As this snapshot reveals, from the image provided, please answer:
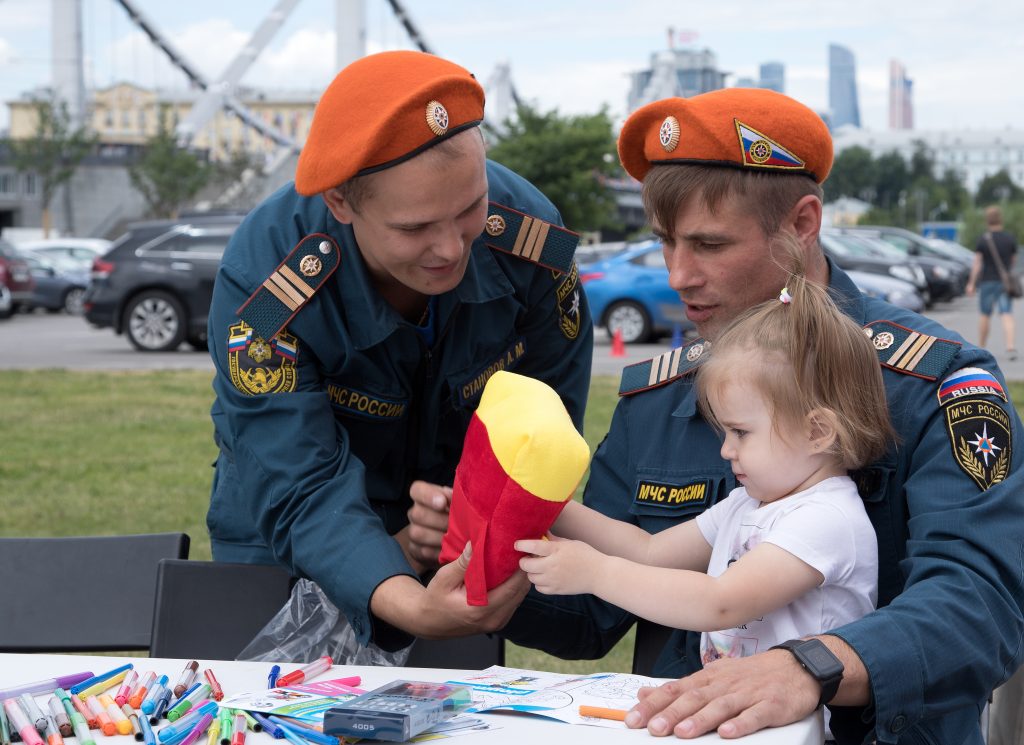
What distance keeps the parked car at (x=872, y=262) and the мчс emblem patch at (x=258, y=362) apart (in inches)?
730

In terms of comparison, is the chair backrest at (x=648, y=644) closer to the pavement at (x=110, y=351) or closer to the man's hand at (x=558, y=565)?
the man's hand at (x=558, y=565)

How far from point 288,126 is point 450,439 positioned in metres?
92.0

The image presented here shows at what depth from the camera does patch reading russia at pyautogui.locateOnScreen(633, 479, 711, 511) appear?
243cm

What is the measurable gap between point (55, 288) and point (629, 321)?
547 inches

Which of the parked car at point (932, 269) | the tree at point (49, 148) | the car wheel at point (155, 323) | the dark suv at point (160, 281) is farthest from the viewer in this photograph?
the tree at point (49, 148)

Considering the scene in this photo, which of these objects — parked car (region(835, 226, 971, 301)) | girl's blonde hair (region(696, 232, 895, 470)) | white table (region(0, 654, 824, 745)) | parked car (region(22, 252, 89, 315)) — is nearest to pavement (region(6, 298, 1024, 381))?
parked car (region(835, 226, 971, 301))

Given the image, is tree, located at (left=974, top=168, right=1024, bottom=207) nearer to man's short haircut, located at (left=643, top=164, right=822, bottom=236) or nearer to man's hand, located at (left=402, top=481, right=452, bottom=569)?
man's short haircut, located at (left=643, top=164, right=822, bottom=236)

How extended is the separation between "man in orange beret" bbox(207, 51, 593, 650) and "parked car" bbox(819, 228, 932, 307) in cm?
1809

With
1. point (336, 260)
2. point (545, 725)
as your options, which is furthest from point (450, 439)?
point (545, 725)

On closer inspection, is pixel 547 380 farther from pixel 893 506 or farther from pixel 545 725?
pixel 545 725

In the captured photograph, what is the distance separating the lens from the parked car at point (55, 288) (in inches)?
993

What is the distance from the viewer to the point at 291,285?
252 cm

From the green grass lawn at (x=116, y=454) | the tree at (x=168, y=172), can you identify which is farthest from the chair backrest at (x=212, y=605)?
the tree at (x=168, y=172)

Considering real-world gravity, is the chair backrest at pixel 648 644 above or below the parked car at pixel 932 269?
above
